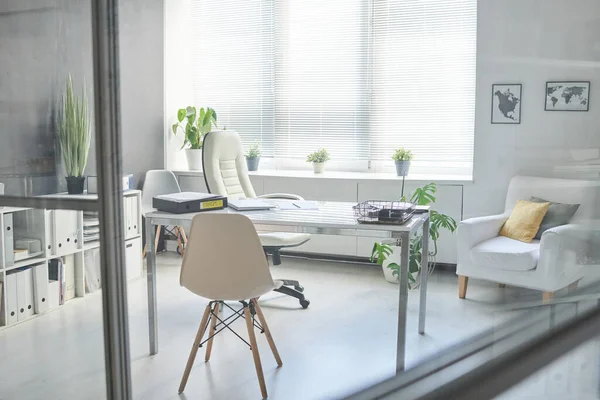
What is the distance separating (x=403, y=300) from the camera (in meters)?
2.24

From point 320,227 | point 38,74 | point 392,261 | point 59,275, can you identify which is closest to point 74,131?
point 38,74

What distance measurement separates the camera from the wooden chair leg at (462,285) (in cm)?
256

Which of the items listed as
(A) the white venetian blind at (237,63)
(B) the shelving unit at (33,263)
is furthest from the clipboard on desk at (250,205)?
(A) the white venetian blind at (237,63)

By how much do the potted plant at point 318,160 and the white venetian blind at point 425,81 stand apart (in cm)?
34

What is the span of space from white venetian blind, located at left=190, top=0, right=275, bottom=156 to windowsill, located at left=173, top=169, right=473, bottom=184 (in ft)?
1.32

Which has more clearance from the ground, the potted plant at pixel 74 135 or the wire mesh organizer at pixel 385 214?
the potted plant at pixel 74 135

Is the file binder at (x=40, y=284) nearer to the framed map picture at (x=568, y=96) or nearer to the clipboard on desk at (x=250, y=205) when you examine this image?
the clipboard on desk at (x=250, y=205)

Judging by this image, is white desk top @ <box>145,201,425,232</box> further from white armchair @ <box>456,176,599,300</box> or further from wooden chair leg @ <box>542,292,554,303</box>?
wooden chair leg @ <box>542,292,554,303</box>

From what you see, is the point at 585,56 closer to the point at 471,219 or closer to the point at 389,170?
the point at 471,219

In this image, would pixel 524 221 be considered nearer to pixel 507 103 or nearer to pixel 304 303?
pixel 507 103

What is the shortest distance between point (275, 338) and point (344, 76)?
235cm

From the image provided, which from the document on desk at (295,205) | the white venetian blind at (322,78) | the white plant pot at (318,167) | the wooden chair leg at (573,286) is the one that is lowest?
the wooden chair leg at (573,286)

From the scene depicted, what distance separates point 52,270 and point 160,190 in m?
2.31

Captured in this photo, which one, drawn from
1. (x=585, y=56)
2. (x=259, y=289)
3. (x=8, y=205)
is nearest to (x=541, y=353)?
(x=585, y=56)
